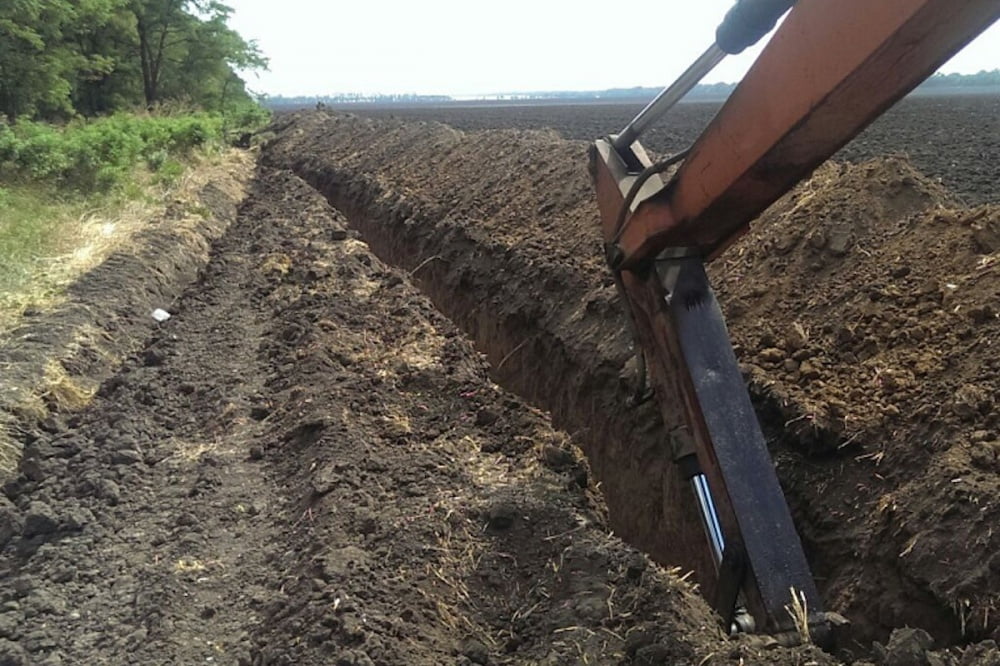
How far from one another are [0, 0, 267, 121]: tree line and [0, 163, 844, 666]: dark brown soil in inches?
591

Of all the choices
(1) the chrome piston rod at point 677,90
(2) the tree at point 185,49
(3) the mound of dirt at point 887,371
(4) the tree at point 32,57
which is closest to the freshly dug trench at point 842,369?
(3) the mound of dirt at point 887,371

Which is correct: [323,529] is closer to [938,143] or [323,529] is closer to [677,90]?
[677,90]

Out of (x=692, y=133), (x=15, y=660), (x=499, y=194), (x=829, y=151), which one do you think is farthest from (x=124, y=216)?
(x=692, y=133)

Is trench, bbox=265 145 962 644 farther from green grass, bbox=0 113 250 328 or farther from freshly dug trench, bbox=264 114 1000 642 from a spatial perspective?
green grass, bbox=0 113 250 328

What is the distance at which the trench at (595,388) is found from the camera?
407cm

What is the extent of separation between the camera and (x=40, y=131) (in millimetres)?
14180

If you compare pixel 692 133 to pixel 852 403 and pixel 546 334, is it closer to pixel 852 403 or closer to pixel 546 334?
pixel 546 334

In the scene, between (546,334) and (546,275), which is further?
(546,275)

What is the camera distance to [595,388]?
20.4 feet

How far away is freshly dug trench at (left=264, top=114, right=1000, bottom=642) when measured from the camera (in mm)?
3551

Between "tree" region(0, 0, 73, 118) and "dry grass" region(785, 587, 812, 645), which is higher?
"tree" region(0, 0, 73, 118)

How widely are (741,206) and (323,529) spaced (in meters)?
2.58

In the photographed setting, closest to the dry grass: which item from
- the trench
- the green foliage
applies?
the trench

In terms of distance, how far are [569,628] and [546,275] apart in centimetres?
444
